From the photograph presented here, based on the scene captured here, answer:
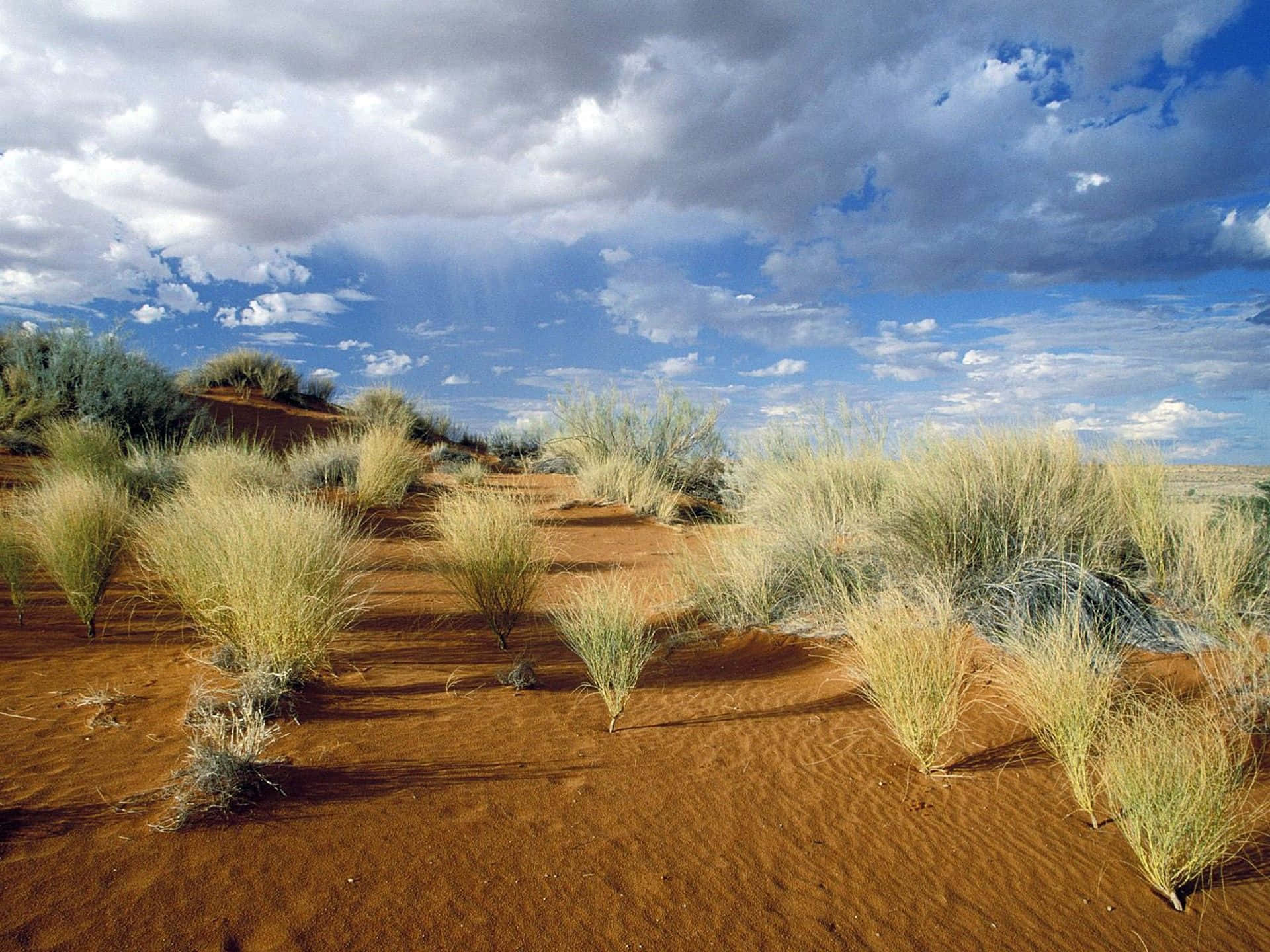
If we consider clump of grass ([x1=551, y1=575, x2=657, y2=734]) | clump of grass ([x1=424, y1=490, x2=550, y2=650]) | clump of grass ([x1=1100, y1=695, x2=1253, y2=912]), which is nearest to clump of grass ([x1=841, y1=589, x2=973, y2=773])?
clump of grass ([x1=1100, y1=695, x2=1253, y2=912])

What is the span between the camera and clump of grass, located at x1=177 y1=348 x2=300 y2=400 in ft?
89.4

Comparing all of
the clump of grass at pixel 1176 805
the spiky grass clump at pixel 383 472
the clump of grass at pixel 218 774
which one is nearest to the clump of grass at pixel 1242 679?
the clump of grass at pixel 1176 805

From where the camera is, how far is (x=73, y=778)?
13.5 feet

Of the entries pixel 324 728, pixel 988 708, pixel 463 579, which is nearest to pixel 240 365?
pixel 463 579

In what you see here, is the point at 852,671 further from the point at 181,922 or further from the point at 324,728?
the point at 181,922

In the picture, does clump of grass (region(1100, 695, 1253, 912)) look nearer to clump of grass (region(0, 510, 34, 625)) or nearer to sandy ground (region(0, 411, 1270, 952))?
sandy ground (region(0, 411, 1270, 952))

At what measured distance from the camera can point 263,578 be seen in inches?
226

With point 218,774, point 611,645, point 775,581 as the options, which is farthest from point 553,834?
point 775,581

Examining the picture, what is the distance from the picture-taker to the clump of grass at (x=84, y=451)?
1196 cm

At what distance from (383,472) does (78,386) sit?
8.22 meters

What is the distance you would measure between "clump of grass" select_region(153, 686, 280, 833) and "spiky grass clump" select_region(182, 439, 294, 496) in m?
6.43

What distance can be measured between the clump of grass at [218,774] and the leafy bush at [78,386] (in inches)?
566

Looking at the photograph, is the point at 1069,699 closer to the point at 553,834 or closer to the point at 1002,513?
the point at 553,834

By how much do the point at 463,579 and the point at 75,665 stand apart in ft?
10.6
